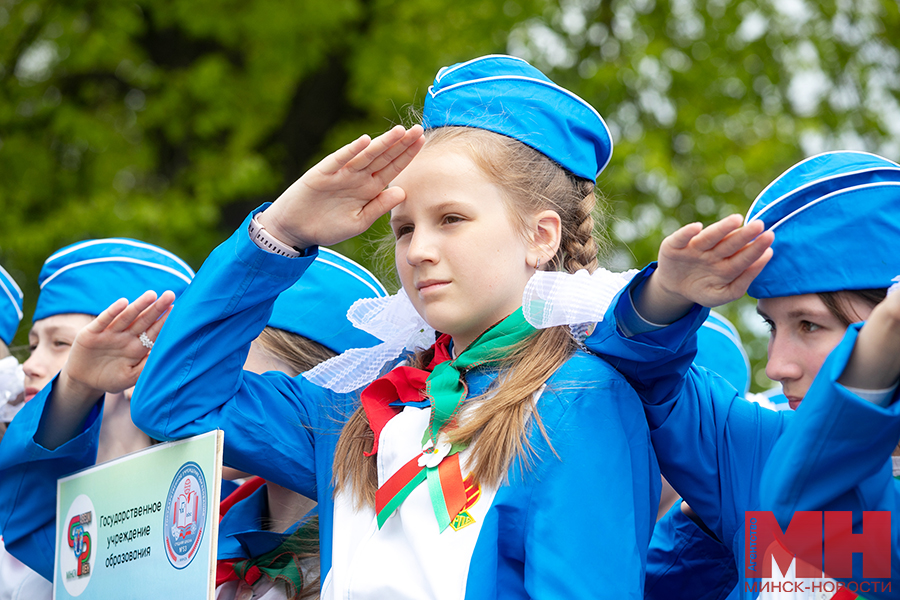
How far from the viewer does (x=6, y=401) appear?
126 inches

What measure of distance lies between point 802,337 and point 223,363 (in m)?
1.36

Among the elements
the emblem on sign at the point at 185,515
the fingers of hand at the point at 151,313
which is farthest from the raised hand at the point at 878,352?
the fingers of hand at the point at 151,313

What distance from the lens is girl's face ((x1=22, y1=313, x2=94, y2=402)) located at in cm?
309

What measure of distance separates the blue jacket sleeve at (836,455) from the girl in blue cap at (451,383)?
0.35 m

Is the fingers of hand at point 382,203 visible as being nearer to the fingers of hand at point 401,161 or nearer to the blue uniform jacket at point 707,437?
the fingers of hand at point 401,161

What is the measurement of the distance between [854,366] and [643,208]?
6236mm

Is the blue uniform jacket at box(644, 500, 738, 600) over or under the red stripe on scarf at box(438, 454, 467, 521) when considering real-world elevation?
under

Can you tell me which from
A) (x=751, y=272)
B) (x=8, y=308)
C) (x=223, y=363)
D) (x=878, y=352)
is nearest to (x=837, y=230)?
(x=751, y=272)

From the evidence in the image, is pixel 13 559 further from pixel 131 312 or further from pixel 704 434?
pixel 704 434

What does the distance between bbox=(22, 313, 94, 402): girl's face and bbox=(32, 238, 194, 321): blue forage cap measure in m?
0.03

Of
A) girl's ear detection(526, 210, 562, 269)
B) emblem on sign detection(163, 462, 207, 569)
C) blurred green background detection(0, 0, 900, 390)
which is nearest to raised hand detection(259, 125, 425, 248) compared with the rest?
girl's ear detection(526, 210, 562, 269)

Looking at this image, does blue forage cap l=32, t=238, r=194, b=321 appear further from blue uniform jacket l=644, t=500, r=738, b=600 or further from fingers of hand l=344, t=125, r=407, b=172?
blue uniform jacket l=644, t=500, r=738, b=600

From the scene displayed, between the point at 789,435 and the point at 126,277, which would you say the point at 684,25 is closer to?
the point at 126,277

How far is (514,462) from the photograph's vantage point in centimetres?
191
